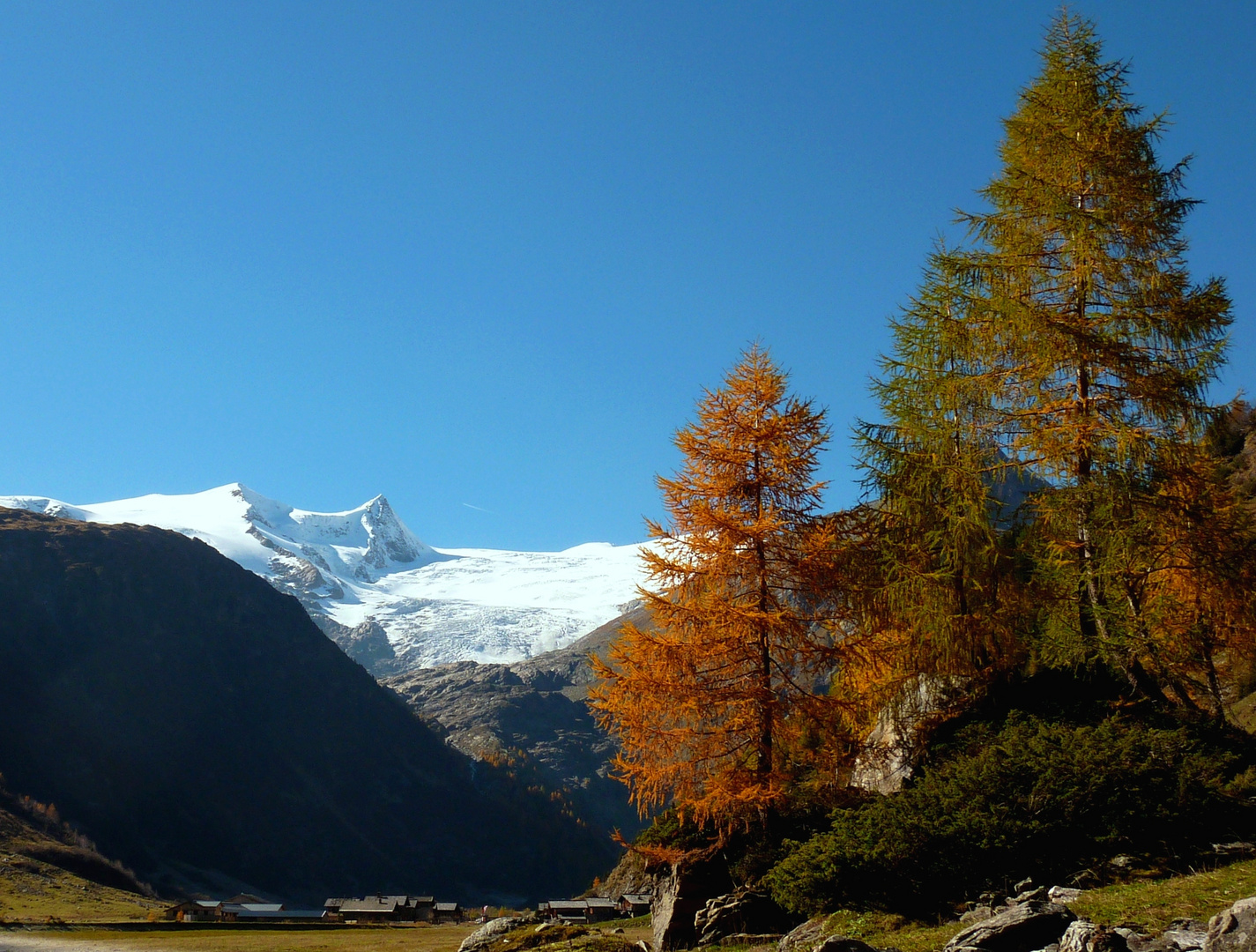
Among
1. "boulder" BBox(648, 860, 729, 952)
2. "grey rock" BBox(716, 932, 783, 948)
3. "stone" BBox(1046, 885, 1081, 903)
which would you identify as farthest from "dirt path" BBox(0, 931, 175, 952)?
"stone" BBox(1046, 885, 1081, 903)

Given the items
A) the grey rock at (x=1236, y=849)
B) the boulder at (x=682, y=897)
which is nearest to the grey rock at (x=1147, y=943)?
the grey rock at (x=1236, y=849)

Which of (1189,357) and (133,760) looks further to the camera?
(133,760)

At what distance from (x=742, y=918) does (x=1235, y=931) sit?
851 centimetres

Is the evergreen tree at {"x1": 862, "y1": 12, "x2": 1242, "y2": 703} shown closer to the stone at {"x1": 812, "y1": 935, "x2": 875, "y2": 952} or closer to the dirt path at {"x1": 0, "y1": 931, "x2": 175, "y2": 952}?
the stone at {"x1": 812, "y1": 935, "x2": 875, "y2": 952}

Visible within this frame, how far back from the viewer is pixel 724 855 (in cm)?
1572

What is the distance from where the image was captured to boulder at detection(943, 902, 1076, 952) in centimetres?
852

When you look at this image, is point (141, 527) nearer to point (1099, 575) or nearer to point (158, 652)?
point (158, 652)

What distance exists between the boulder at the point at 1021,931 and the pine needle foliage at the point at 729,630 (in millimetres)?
6586

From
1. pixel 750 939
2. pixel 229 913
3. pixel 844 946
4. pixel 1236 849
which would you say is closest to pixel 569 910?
pixel 229 913

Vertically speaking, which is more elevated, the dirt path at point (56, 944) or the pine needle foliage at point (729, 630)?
the pine needle foliage at point (729, 630)

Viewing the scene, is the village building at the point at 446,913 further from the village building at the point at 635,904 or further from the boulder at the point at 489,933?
the boulder at the point at 489,933

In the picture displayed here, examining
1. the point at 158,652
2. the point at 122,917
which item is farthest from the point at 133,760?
the point at 122,917

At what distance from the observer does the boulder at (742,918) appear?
13.9 m

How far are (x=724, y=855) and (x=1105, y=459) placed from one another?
31.6ft
